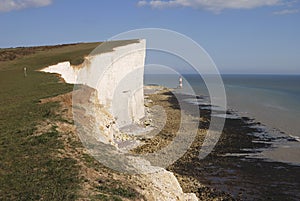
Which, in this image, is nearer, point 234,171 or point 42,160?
point 42,160

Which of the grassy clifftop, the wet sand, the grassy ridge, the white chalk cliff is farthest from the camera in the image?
the white chalk cliff

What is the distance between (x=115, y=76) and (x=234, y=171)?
1580 centimetres

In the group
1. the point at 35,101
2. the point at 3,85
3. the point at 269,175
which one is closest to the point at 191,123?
the point at 269,175

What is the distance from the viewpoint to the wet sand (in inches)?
696

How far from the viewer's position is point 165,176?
1254 centimetres

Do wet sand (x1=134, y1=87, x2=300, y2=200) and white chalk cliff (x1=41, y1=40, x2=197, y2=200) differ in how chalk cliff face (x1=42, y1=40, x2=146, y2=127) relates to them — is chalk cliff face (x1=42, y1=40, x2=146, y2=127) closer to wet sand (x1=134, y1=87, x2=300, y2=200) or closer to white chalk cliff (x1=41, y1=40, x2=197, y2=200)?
white chalk cliff (x1=41, y1=40, x2=197, y2=200)

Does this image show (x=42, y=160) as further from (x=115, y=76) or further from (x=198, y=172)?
(x=115, y=76)

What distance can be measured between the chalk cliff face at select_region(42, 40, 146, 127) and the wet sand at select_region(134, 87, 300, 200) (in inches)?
195

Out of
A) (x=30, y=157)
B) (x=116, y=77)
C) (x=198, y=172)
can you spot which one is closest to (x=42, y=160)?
(x=30, y=157)

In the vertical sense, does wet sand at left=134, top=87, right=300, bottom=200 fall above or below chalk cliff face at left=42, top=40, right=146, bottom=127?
below

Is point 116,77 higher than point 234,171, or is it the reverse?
point 116,77

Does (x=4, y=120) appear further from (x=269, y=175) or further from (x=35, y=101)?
(x=269, y=175)

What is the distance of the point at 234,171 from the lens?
2145 cm

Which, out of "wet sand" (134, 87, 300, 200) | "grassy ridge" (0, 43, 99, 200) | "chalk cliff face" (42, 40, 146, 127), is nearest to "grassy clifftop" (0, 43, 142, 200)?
A: "grassy ridge" (0, 43, 99, 200)
